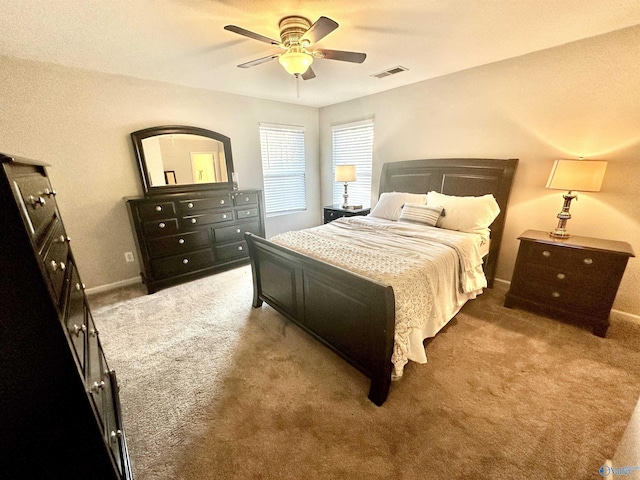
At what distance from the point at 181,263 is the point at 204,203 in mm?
794

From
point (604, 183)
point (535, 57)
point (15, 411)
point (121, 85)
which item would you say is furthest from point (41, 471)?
point (535, 57)

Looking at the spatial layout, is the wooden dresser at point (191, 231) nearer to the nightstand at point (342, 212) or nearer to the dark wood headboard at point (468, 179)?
the nightstand at point (342, 212)

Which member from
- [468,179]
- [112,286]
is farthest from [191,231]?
[468,179]

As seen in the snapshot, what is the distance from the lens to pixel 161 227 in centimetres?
303

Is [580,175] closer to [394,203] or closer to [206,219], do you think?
[394,203]

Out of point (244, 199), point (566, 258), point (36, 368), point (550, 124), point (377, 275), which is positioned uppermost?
point (550, 124)

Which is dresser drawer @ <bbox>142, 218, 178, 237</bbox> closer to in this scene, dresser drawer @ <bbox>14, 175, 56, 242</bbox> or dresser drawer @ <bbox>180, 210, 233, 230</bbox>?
dresser drawer @ <bbox>180, 210, 233, 230</bbox>

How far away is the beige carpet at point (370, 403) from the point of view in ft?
4.30

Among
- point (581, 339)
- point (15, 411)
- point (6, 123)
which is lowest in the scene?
point (581, 339)

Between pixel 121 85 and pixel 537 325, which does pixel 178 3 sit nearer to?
pixel 121 85

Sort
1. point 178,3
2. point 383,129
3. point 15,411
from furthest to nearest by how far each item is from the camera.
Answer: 1. point 383,129
2. point 178,3
3. point 15,411

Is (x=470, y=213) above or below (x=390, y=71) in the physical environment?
below

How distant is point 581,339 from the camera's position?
213cm

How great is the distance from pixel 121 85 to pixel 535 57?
419cm
